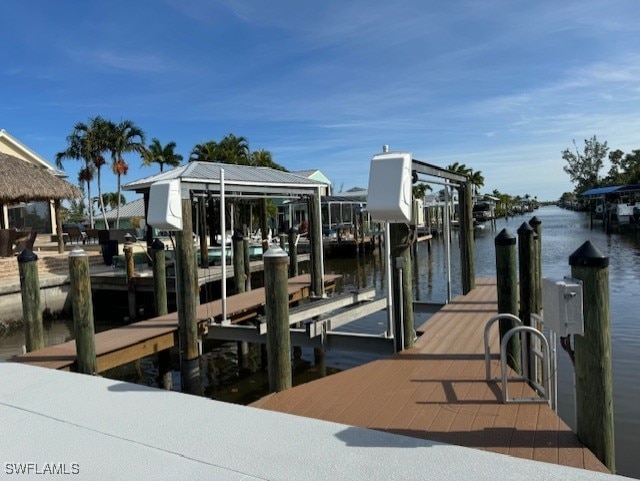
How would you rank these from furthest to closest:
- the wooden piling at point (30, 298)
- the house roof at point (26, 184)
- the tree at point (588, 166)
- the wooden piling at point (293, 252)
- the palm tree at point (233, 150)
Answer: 1. the tree at point (588, 166)
2. the palm tree at point (233, 150)
3. the house roof at point (26, 184)
4. the wooden piling at point (293, 252)
5. the wooden piling at point (30, 298)

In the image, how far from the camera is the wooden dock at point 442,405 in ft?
12.2

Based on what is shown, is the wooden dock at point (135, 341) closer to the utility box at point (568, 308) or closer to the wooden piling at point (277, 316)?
the wooden piling at point (277, 316)

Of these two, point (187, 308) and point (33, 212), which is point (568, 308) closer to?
point (187, 308)

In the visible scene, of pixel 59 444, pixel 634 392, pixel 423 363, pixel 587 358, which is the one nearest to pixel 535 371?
pixel 423 363

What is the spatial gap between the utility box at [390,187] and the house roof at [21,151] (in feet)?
96.1

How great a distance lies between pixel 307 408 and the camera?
466cm

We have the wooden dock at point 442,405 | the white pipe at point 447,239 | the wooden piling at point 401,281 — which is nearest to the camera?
the wooden dock at point 442,405

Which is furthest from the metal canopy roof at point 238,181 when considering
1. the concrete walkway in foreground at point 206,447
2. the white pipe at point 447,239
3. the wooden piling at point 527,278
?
the wooden piling at point 527,278

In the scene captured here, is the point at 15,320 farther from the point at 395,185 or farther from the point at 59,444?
the point at 395,185

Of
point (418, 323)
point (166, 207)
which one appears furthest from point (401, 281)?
point (418, 323)

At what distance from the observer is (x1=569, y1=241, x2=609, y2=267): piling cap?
3.45 meters

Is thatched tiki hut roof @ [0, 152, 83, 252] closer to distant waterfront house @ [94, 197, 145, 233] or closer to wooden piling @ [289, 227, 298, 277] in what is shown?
wooden piling @ [289, 227, 298, 277]

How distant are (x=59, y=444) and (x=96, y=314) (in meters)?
12.2

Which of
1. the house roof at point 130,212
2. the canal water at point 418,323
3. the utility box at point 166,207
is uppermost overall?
the house roof at point 130,212
